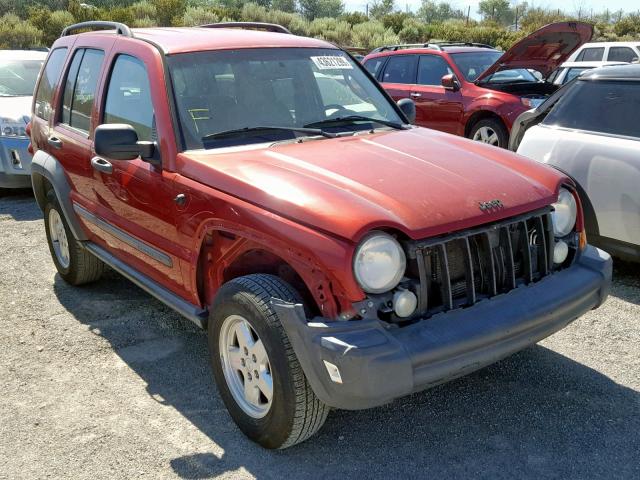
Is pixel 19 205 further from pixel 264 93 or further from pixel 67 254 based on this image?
pixel 264 93

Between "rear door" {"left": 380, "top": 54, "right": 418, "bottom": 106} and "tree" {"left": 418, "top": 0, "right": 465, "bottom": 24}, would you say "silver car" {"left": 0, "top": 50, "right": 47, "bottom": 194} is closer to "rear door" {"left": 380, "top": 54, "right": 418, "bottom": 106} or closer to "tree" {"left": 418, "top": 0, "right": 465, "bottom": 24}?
"rear door" {"left": 380, "top": 54, "right": 418, "bottom": 106}

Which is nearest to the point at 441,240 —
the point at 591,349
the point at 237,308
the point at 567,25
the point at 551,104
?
the point at 237,308

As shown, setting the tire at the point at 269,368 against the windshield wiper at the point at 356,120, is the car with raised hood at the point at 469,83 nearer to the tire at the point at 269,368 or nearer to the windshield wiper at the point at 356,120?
the windshield wiper at the point at 356,120

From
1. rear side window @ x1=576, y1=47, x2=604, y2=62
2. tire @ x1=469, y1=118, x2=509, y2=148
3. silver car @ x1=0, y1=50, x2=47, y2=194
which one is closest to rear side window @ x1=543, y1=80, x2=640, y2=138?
tire @ x1=469, y1=118, x2=509, y2=148

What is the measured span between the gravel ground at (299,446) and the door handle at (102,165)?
111 cm

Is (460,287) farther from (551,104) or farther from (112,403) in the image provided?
(551,104)

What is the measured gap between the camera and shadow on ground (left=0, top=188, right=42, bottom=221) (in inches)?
302

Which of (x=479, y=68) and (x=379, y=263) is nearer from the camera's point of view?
(x=379, y=263)

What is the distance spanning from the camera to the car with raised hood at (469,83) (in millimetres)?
8220

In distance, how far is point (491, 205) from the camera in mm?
3041

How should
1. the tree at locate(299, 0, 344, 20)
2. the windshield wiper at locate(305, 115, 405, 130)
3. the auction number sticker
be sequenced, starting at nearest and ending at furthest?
the windshield wiper at locate(305, 115, 405, 130)
the auction number sticker
the tree at locate(299, 0, 344, 20)

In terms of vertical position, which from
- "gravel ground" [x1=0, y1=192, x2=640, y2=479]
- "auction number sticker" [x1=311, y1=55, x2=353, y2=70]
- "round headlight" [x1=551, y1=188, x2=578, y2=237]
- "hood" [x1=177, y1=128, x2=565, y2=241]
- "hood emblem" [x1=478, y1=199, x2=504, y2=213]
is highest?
"auction number sticker" [x1=311, y1=55, x2=353, y2=70]

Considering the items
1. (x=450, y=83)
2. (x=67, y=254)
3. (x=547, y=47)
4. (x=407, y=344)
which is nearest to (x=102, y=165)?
(x=67, y=254)

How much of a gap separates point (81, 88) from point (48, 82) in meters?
0.74
